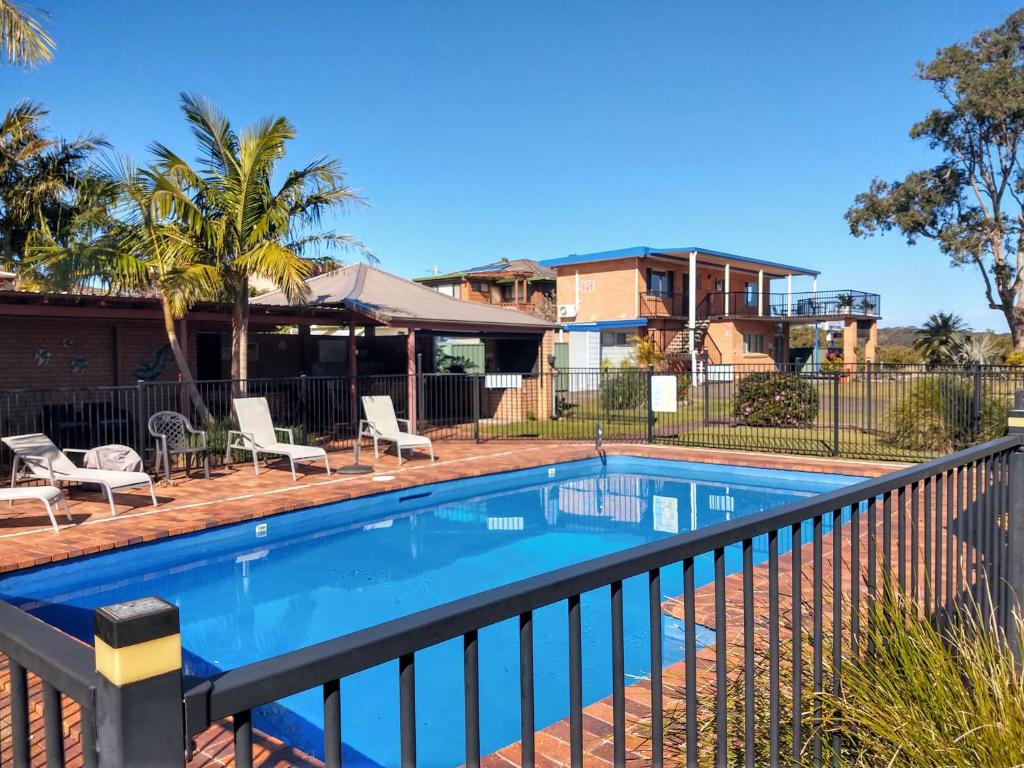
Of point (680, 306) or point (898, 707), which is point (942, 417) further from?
point (680, 306)

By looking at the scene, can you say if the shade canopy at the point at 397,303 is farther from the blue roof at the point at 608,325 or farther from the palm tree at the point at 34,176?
the blue roof at the point at 608,325

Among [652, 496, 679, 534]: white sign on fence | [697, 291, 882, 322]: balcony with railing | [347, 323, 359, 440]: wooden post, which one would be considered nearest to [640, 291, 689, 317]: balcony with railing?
[697, 291, 882, 322]: balcony with railing

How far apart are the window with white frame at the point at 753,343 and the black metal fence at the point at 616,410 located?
436 inches

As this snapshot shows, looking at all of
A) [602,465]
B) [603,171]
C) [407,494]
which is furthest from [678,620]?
[603,171]

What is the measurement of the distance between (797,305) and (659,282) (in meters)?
8.64

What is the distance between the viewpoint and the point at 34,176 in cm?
1941

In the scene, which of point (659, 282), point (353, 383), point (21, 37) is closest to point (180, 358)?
point (353, 383)

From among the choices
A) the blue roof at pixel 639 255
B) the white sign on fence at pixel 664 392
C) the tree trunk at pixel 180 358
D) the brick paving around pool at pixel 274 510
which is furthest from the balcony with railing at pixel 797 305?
the tree trunk at pixel 180 358

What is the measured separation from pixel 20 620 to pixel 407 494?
10.3m

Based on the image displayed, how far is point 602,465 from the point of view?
14820 mm

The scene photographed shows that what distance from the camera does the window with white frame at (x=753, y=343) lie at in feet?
118

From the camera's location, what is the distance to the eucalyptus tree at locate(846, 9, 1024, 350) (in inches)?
1201

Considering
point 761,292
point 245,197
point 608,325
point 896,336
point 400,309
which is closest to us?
point 245,197

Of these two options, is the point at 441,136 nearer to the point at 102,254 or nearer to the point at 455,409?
the point at 455,409
